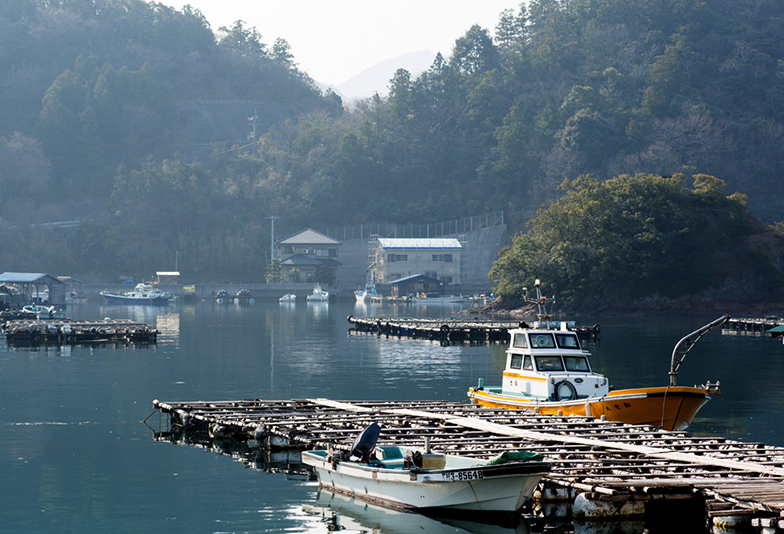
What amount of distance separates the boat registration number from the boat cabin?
1271 cm

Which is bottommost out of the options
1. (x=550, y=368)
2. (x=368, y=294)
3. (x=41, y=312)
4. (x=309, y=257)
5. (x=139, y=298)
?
(x=550, y=368)

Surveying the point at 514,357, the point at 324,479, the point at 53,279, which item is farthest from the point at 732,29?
the point at 324,479

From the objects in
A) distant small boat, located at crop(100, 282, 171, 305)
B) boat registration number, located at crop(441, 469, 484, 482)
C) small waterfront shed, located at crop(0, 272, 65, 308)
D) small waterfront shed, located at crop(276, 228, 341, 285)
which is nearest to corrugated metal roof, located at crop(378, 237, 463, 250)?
small waterfront shed, located at crop(276, 228, 341, 285)

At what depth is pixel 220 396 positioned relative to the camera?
133 ft

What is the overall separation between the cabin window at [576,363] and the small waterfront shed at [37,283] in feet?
277

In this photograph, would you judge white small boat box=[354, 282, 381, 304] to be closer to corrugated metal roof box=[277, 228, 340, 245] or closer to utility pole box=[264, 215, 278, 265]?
corrugated metal roof box=[277, 228, 340, 245]

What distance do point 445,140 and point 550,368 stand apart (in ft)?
483

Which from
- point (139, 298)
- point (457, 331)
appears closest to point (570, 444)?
point (457, 331)

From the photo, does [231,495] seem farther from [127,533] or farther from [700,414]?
[700,414]

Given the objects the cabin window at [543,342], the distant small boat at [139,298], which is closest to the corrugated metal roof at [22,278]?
the distant small boat at [139,298]

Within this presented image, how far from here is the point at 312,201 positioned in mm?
171000

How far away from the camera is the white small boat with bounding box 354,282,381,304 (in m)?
143

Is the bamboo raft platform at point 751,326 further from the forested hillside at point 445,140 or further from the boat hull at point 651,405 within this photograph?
the forested hillside at point 445,140

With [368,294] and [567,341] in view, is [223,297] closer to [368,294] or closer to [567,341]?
[368,294]
